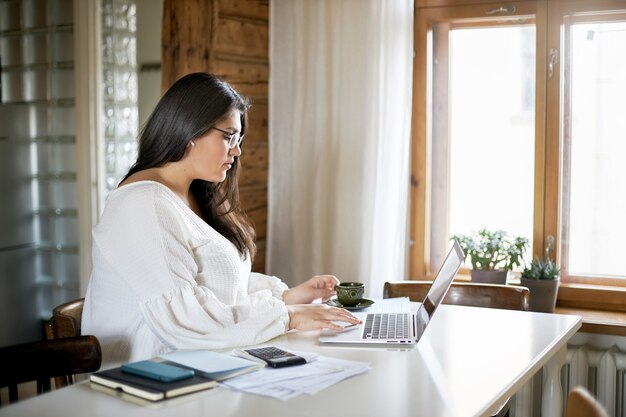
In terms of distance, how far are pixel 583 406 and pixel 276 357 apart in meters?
0.79

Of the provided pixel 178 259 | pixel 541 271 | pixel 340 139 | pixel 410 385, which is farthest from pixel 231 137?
pixel 541 271

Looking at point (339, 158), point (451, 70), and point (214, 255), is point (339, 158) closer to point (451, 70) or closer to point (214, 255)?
point (451, 70)

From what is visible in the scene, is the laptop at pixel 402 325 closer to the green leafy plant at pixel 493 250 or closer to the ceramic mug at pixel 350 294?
the ceramic mug at pixel 350 294

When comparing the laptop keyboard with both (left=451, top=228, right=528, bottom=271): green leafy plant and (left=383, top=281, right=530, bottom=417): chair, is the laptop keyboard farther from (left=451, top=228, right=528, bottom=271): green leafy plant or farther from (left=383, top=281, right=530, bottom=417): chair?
(left=451, top=228, right=528, bottom=271): green leafy plant

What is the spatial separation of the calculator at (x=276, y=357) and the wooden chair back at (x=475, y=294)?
974mm

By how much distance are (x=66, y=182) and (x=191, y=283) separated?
9.19ft

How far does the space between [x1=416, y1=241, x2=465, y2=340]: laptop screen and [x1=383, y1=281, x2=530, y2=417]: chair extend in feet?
1.87

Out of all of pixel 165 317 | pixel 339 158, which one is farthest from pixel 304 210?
pixel 165 317

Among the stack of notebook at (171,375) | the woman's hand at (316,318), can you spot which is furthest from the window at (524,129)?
the stack of notebook at (171,375)

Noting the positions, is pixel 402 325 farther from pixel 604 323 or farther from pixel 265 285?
pixel 604 323

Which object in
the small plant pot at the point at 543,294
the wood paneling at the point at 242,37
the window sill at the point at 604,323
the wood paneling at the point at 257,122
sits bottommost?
the window sill at the point at 604,323

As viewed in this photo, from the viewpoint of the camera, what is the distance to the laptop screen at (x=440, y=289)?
1986 mm

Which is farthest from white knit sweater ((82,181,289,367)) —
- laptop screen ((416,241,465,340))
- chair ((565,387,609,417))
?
chair ((565,387,609,417))

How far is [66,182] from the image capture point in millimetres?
4500
